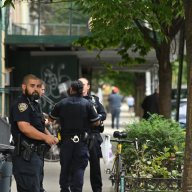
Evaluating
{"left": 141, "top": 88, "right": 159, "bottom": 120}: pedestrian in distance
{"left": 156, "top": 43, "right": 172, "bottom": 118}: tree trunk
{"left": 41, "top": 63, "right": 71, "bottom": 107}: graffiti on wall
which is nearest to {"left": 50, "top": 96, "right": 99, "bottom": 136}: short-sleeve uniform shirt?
{"left": 156, "top": 43, "right": 172, "bottom": 118}: tree trunk

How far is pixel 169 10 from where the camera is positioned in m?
10.3

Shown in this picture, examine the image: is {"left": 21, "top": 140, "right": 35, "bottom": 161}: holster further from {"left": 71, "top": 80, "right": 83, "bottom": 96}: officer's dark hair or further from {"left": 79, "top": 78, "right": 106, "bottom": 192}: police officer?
{"left": 79, "top": 78, "right": 106, "bottom": 192}: police officer

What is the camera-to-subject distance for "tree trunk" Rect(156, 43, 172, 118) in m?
13.1

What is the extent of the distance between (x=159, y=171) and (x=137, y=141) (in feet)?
2.22

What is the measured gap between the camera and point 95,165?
983cm

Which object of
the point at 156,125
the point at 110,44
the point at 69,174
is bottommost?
the point at 69,174

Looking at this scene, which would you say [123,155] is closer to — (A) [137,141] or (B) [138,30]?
(A) [137,141]

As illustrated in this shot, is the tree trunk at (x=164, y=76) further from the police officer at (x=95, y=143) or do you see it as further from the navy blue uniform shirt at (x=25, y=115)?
the navy blue uniform shirt at (x=25, y=115)

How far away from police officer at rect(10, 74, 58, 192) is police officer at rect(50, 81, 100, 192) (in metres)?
1.45

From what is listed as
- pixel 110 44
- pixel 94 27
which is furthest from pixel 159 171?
pixel 110 44

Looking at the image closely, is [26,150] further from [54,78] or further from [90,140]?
[54,78]

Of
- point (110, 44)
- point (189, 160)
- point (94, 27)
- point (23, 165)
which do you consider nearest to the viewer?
point (189, 160)

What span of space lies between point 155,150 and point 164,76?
4447 millimetres

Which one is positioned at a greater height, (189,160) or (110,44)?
(110,44)
